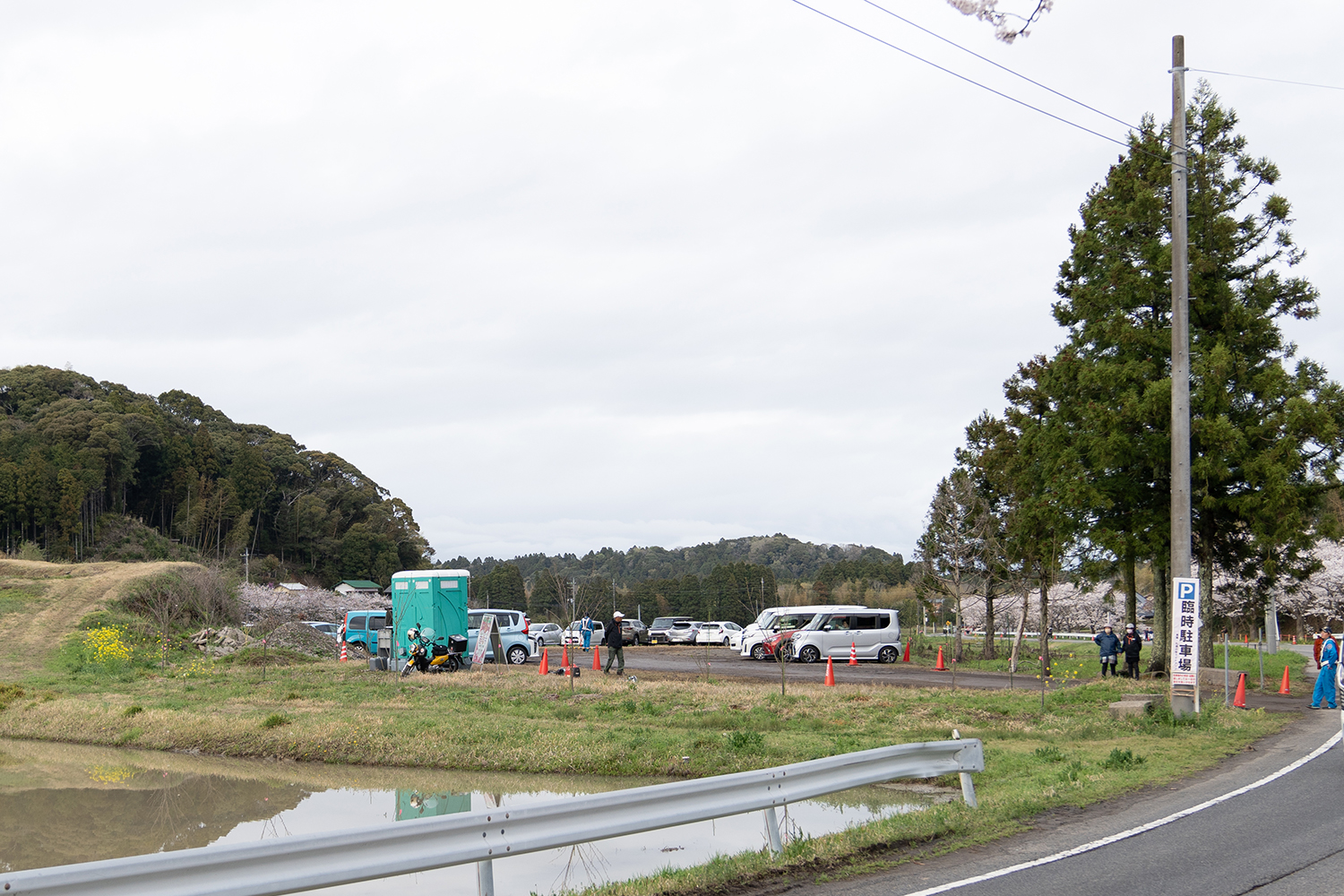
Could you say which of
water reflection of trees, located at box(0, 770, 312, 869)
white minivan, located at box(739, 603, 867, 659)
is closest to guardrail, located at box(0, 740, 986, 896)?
water reflection of trees, located at box(0, 770, 312, 869)

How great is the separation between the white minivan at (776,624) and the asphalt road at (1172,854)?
24412mm

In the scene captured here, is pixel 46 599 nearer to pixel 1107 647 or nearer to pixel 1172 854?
pixel 1107 647

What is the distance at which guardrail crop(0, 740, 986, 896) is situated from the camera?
15.1ft

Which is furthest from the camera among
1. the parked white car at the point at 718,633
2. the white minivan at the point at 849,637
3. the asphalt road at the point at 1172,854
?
the parked white car at the point at 718,633

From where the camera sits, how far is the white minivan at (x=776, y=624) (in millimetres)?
34719

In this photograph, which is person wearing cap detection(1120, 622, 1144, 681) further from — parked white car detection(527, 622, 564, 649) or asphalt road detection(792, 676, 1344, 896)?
parked white car detection(527, 622, 564, 649)

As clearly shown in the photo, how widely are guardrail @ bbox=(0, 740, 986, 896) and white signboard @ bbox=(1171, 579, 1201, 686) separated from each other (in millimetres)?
8835

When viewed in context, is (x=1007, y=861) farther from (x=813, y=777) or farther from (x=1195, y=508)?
(x=1195, y=508)

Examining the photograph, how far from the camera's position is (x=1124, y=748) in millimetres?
13336

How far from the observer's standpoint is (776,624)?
118ft

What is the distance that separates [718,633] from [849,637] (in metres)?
20.5

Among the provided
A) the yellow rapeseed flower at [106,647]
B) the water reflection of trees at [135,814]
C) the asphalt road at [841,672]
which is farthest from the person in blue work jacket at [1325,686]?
the yellow rapeseed flower at [106,647]

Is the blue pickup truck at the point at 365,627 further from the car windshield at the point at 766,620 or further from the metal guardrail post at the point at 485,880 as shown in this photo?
the metal guardrail post at the point at 485,880

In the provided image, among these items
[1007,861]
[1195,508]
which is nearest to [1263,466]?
[1195,508]
